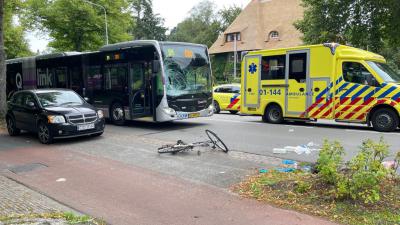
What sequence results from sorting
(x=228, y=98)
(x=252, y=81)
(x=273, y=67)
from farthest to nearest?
(x=228, y=98)
(x=252, y=81)
(x=273, y=67)

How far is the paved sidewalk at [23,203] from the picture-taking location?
17.6 feet

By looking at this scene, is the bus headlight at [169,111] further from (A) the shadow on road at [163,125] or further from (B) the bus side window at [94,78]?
(B) the bus side window at [94,78]

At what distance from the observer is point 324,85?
13.7 m

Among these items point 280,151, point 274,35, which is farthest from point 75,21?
point 280,151

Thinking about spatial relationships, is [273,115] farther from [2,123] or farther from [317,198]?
[2,123]

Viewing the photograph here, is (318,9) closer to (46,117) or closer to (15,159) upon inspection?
(46,117)

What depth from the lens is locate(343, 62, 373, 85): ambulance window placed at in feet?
42.3

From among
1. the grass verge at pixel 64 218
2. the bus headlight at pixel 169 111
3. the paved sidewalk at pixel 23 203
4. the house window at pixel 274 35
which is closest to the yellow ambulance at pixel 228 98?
the bus headlight at pixel 169 111

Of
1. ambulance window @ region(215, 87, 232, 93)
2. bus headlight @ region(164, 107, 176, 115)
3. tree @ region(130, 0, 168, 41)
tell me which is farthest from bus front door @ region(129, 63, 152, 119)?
tree @ region(130, 0, 168, 41)

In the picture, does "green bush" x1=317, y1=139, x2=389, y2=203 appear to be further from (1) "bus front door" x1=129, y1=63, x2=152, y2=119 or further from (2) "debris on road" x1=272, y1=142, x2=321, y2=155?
(1) "bus front door" x1=129, y1=63, x2=152, y2=119

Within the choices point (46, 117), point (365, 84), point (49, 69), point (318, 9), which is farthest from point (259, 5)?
point (46, 117)

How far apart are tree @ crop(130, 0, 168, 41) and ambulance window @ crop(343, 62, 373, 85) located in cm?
6355

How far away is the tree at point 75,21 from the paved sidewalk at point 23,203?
93.4 ft

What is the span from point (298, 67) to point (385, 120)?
3509 millimetres
